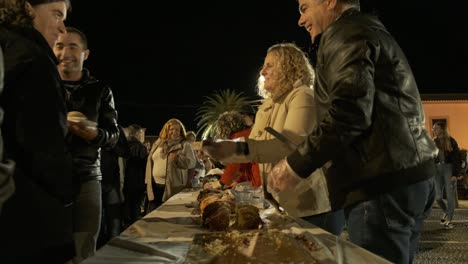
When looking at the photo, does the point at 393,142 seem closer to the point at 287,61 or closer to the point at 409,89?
the point at 409,89

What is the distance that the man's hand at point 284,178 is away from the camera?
1.99m

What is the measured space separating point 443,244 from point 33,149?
6.92 meters

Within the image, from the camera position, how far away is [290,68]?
3.28 meters

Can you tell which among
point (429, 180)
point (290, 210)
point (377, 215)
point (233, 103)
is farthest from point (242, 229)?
point (233, 103)

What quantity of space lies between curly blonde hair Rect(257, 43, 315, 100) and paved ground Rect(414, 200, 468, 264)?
3678mm

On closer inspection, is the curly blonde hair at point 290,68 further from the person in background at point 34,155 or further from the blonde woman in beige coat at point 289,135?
the person in background at point 34,155

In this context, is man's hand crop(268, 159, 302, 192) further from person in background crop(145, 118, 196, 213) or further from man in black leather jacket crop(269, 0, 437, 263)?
person in background crop(145, 118, 196, 213)

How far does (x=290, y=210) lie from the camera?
114 inches

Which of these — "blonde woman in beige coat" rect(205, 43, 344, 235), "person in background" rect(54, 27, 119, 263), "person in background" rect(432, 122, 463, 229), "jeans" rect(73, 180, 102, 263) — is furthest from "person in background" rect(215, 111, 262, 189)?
"person in background" rect(432, 122, 463, 229)

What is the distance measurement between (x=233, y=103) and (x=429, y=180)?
106ft

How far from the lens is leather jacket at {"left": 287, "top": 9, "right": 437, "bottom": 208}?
185cm

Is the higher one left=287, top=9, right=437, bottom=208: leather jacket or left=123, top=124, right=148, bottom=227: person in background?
left=287, top=9, right=437, bottom=208: leather jacket

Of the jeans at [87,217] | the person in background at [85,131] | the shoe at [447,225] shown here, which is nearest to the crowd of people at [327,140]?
the person in background at [85,131]

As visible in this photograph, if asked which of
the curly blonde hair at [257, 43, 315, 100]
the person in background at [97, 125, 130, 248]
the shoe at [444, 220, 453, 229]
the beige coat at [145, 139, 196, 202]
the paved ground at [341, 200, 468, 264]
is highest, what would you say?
the curly blonde hair at [257, 43, 315, 100]
